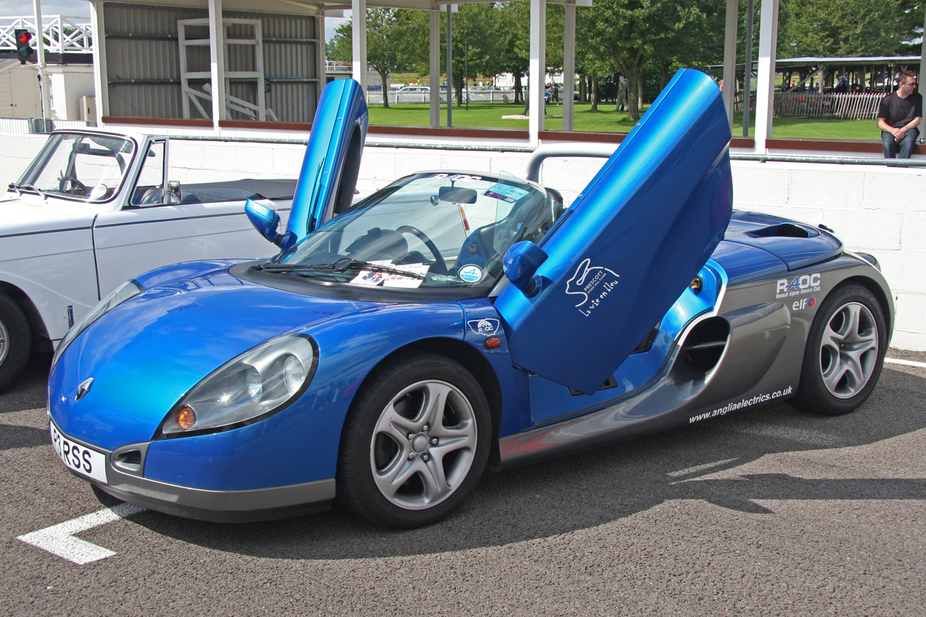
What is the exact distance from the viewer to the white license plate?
313 centimetres

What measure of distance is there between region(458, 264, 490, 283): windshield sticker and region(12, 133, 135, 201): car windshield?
3191 mm

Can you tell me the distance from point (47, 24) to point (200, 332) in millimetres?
43485

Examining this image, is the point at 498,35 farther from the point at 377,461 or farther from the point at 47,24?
the point at 377,461

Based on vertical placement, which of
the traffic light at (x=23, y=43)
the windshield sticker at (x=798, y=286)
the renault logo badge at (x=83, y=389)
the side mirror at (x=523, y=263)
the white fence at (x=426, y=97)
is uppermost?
the white fence at (x=426, y=97)

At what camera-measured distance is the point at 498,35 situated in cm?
6394

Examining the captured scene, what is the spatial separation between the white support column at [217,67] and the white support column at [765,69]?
8.36 metres

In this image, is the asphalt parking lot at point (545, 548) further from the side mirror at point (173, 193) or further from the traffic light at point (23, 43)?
the traffic light at point (23, 43)

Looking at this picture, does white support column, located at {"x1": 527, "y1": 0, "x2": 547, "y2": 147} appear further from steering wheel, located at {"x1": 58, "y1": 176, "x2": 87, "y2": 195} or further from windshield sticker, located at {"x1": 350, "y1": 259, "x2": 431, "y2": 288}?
windshield sticker, located at {"x1": 350, "y1": 259, "x2": 431, "y2": 288}

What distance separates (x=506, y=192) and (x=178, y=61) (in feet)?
60.6

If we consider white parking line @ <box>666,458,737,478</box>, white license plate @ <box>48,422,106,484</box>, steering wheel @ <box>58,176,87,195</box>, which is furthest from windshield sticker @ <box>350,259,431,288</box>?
steering wheel @ <box>58,176,87,195</box>

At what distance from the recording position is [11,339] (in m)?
5.23

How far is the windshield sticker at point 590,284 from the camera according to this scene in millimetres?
3570

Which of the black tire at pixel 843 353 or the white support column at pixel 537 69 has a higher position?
the white support column at pixel 537 69

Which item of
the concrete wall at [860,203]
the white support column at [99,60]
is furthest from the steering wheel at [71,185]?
the white support column at [99,60]
